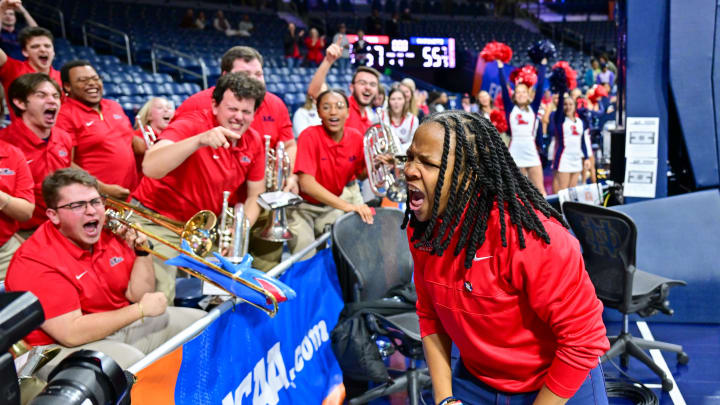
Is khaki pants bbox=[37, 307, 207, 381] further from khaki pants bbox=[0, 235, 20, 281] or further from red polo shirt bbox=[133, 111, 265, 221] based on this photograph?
khaki pants bbox=[0, 235, 20, 281]

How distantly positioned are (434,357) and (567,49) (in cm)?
2361

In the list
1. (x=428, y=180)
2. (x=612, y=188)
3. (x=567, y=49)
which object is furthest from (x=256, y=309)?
(x=567, y=49)

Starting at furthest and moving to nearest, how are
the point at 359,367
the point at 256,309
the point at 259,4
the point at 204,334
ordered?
the point at 259,4, the point at 359,367, the point at 256,309, the point at 204,334

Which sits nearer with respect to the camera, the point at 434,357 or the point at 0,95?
the point at 434,357

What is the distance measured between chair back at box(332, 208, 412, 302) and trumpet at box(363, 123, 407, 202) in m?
0.53

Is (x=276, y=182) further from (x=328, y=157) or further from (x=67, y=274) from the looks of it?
(x=67, y=274)

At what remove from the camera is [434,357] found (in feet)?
6.81

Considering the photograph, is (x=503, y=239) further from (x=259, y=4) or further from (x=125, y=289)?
(x=259, y=4)

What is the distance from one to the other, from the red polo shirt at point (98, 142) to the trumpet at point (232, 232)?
1.51 m

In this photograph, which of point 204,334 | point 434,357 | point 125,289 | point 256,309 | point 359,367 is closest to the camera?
point 434,357

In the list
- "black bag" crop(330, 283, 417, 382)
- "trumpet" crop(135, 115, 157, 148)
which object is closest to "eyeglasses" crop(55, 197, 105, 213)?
"black bag" crop(330, 283, 417, 382)

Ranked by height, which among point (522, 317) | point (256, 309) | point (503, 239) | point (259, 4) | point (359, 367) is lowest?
point (359, 367)

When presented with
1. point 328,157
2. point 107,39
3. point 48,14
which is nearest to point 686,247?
point 328,157

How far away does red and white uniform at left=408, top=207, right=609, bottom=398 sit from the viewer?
5.41 feet
